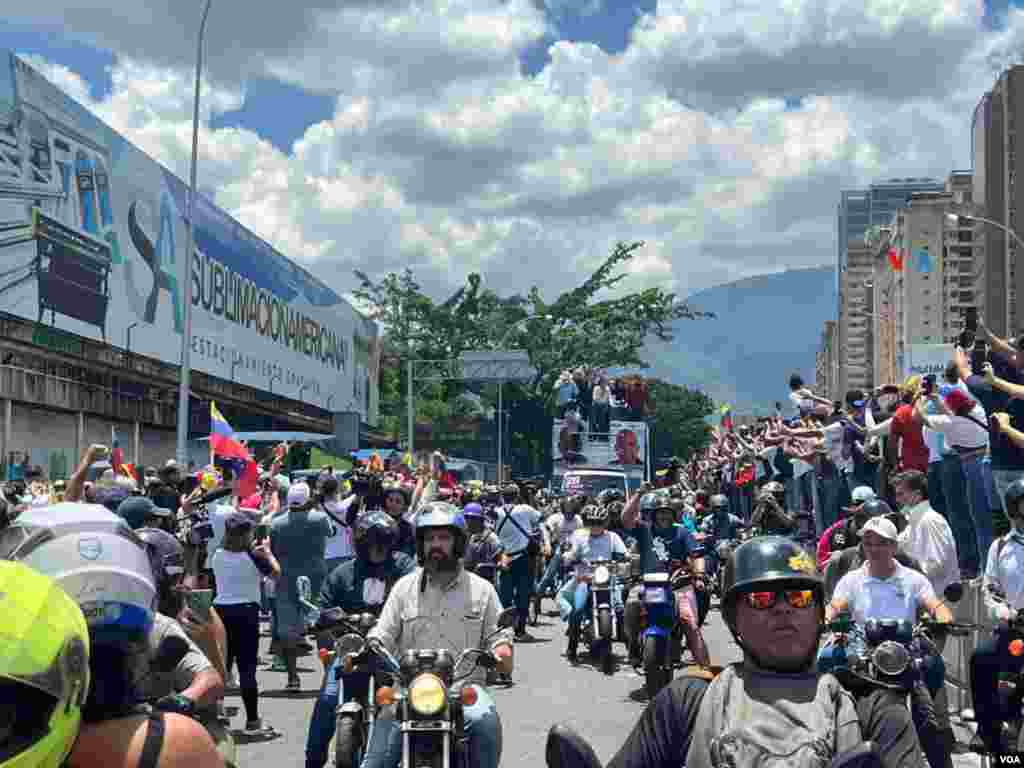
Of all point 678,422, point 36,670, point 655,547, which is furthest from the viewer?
point 678,422

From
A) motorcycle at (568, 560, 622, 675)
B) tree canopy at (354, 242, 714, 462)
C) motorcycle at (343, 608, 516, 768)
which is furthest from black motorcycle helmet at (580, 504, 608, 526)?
tree canopy at (354, 242, 714, 462)

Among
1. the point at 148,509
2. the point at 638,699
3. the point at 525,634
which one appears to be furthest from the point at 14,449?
the point at 148,509

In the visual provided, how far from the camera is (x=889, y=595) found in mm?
8156

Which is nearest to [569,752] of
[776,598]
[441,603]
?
[776,598]

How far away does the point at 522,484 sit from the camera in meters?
22.0

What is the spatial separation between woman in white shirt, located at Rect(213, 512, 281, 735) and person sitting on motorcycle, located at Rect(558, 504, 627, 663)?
18.4 feet

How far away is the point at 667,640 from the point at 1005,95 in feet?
276

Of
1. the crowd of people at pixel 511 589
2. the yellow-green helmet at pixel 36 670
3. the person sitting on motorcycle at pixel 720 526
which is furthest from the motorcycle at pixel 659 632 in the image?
the yellow-green helmet at pixel 36 670

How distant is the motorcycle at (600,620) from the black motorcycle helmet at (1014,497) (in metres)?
7.21

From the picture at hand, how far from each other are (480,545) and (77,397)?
1780cm

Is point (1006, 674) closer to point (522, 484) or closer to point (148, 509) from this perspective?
point (148, 509)

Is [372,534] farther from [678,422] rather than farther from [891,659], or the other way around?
[678,422]

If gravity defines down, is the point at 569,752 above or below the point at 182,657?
below

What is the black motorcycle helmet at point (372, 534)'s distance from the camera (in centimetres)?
872
